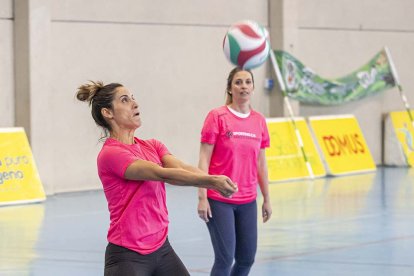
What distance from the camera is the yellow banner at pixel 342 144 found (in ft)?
63.0

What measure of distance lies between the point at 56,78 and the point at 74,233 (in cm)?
480

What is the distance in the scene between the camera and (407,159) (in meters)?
20.6

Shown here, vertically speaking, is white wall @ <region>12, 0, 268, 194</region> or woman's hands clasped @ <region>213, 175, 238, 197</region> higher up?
white wall @ <region>12, 0, 268, 194</region>

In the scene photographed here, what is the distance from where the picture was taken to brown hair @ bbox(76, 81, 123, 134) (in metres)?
5.08

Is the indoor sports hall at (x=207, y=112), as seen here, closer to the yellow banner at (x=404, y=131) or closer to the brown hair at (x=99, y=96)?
the yellow banner at (x=404, y=131)

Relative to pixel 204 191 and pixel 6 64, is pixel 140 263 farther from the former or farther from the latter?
pixel 6 64

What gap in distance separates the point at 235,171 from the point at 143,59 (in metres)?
9.99

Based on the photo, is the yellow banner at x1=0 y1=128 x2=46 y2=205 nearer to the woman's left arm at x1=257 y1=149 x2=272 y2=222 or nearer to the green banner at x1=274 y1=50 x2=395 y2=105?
the green banner at x1=274 y1=50 x2=395 y2=105

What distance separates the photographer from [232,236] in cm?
690

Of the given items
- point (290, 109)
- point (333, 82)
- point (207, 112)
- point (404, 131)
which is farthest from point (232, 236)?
point (404, 131)

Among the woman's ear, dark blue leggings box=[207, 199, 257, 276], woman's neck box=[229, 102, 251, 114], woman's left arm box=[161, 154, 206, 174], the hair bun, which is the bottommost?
dark blue leggings box=[207, 199, 257, 276]

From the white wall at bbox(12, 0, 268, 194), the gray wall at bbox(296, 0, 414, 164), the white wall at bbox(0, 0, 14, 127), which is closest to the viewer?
the white wall at bbox(0, 0, 14, 127)

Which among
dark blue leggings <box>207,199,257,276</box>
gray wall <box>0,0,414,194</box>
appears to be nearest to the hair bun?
dark blue leggings <box>207,199,257,276</box>

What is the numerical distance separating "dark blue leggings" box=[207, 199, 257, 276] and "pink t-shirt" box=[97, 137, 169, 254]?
184 centimetres
